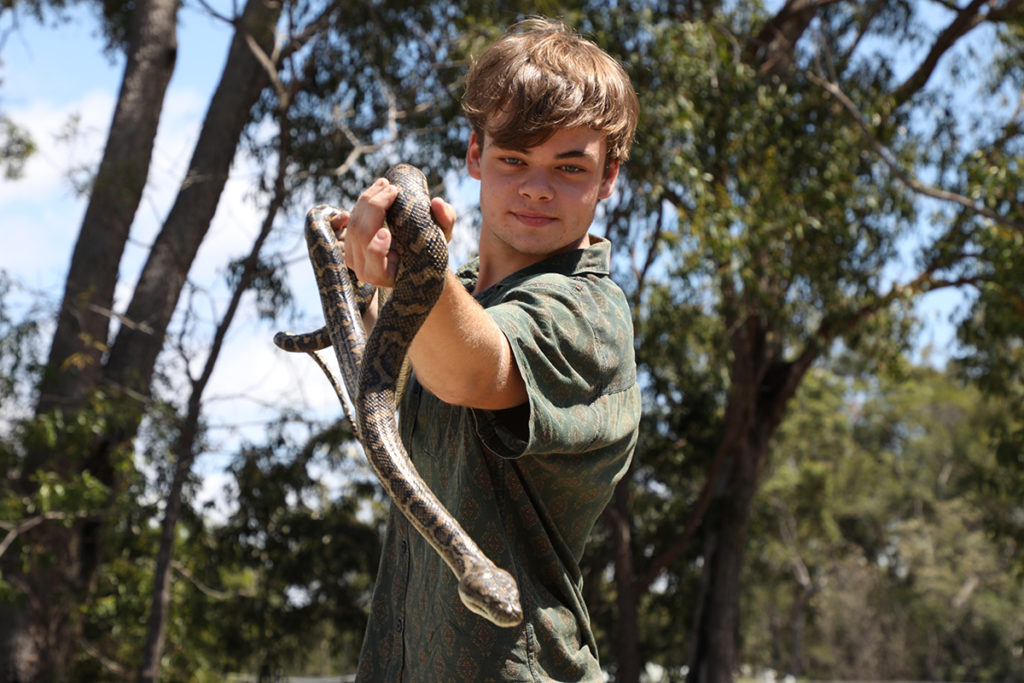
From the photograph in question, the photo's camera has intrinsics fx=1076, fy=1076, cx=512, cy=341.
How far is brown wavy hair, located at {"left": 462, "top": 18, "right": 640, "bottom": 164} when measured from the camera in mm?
1852

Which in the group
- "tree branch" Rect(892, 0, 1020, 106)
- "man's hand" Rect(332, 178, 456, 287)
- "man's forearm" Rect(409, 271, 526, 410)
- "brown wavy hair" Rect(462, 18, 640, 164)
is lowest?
"man's forearm" Rect(409, 271, 526, 410)

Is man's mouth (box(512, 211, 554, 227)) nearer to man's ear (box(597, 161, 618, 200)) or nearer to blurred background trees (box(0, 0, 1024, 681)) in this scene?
man's ear (box(597, 161, 618, 200))

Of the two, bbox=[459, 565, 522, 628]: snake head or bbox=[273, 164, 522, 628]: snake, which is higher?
bbox=[273, 164, 522, 628]: snake

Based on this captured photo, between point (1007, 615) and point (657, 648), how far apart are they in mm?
25411

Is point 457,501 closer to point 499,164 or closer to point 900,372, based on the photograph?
point 499,164

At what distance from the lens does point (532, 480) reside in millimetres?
1815

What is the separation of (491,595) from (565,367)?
0.42 meters

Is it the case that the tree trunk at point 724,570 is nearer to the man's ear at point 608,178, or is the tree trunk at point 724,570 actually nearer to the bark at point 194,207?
the bark at point 194,207

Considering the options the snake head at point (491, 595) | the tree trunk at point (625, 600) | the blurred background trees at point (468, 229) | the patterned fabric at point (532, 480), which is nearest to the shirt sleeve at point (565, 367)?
the patterned fabric at point (532, 480)

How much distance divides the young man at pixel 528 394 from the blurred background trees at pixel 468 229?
8.07 m

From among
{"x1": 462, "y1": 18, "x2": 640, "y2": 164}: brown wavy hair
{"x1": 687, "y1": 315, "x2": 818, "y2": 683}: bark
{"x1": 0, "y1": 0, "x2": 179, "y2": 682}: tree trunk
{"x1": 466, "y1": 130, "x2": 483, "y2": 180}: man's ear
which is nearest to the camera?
{"x1": 462, "y1": 18, "x2": 640, "y2": 164}: brown wavy hair

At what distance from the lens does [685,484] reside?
1534cm

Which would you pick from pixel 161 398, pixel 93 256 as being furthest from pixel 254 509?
pixel 93 256

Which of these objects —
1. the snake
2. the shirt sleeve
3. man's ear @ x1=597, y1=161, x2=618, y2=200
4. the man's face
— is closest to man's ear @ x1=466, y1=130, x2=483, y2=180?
the man's face
